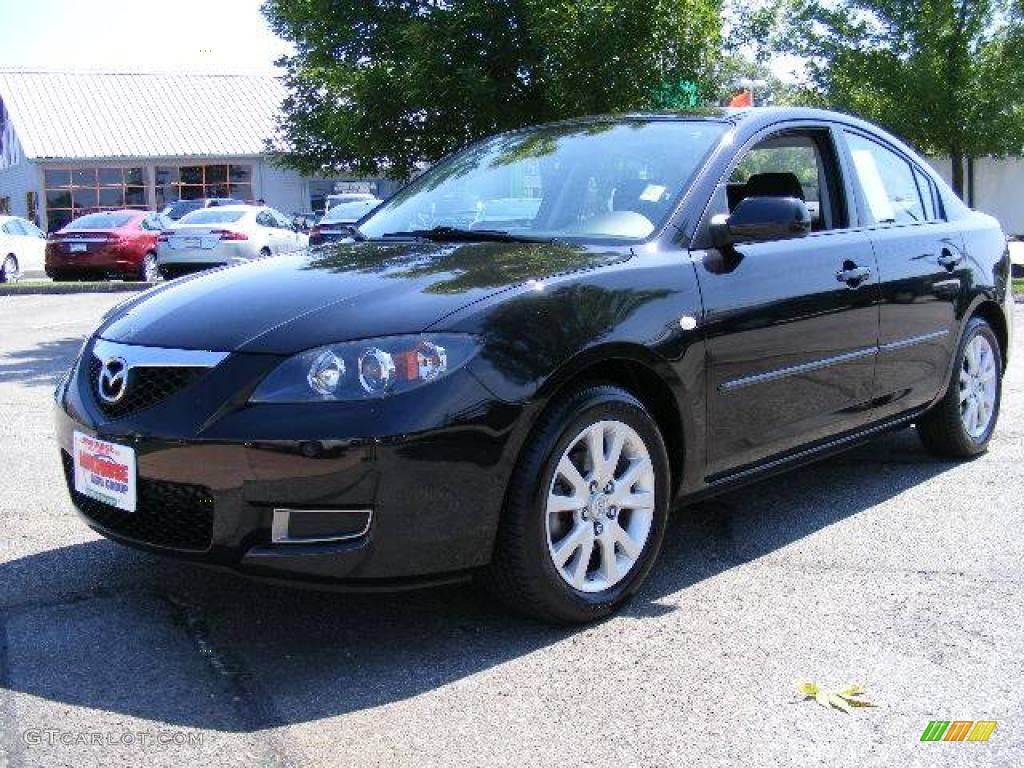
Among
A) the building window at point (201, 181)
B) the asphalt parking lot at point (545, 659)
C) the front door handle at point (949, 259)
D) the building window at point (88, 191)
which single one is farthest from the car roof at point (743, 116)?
the building window at point (201, 181)

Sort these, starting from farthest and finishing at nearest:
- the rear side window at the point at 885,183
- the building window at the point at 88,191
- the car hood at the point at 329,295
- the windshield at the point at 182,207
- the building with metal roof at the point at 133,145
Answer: the building window at the point at 88,191, the building with metal roof at the point at 133,145, the windshield at the point at 182,207, the rear side window at the point at 885,183, the car hood at the point at 329,295

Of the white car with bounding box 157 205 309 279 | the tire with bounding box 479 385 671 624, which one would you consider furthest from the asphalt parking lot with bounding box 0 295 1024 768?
the white car with bounding box 157 205 309 279

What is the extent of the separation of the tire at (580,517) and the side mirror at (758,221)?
0.75 m

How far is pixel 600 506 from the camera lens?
373 centimetres

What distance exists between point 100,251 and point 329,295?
20.7 m

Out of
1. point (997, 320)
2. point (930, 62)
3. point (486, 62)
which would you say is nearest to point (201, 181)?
point (930, 62)

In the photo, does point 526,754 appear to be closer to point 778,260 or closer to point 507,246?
point 507,246

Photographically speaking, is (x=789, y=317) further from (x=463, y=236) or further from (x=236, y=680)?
(x=236, y=680)

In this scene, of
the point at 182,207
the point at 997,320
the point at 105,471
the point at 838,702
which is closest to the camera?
the point at 838,702

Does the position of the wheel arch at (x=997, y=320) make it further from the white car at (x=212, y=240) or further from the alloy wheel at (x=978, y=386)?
the white car at (x=212, y=240)

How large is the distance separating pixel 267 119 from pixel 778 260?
153 feet

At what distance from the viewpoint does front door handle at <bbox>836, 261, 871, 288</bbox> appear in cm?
469

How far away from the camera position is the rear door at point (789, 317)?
4.14 meters

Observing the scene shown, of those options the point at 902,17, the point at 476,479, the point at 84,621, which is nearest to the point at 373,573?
the point at 476,479
